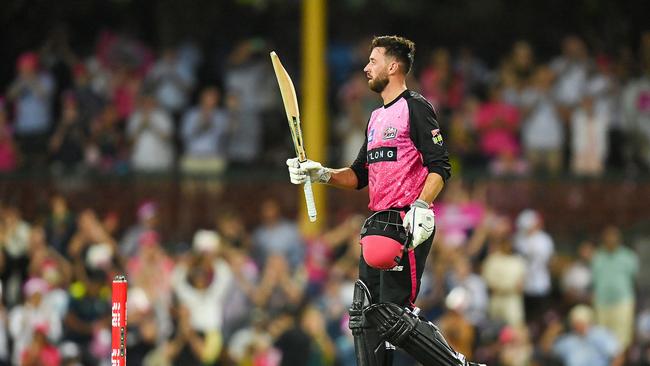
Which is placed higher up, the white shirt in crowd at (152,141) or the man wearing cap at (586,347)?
the white shirt in crowd at (152,141)

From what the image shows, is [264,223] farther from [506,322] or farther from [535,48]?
[535,48]

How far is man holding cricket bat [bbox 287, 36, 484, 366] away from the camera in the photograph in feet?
31.2

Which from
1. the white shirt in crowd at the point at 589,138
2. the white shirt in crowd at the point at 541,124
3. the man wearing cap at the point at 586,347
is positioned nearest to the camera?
the man wearing cap at the point at 586,347

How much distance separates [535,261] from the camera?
1780 centimetres

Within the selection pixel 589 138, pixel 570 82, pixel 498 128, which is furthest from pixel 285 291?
pixel 570 82

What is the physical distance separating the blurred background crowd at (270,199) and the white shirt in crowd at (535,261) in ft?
0.10

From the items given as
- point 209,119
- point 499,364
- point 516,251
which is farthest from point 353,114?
point 499,364

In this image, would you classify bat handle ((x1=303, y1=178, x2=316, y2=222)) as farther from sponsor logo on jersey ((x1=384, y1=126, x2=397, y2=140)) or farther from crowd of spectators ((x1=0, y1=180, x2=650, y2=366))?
crowd of spectators ((x1=0, y1=180, x2=650, y2=366))

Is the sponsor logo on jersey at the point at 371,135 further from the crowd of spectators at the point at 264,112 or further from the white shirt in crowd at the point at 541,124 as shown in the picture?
the white shirt in crowd at the point at 541,124

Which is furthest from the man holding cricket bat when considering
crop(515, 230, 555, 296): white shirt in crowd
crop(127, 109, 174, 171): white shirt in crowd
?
crop(127, 109, 174, 171): white shirt in crowd

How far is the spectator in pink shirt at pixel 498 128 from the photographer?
19.3 m

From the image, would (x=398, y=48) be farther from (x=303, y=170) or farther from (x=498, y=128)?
(x=498, y=128)

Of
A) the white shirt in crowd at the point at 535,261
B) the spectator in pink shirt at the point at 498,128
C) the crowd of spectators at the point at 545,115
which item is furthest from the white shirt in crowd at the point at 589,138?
the white shirt in crowd at the point at 535,261

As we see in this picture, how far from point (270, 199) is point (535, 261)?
356 cm
